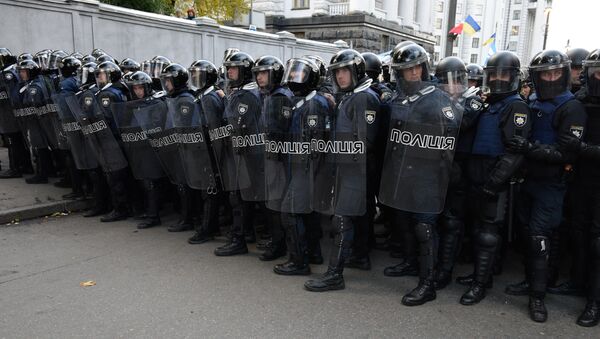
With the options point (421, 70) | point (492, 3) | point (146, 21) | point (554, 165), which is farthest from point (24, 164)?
point (492, 3)

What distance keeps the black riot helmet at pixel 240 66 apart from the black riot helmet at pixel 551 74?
275cm

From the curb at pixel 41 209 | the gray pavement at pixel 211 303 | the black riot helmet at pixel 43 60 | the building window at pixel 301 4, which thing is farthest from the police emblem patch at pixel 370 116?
the building window at pixel 301 4

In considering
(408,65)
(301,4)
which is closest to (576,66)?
(408,65)

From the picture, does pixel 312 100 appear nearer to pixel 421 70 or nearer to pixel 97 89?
pixel 421 70

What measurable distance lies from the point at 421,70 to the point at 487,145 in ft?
2.64

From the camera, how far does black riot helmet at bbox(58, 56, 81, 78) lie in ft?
22.1

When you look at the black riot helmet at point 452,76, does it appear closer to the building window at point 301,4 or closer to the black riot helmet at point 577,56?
the black riot helmet at point 577,56

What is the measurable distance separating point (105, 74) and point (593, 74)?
5373mm

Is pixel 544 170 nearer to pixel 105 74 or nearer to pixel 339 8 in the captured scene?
pixel 105 74

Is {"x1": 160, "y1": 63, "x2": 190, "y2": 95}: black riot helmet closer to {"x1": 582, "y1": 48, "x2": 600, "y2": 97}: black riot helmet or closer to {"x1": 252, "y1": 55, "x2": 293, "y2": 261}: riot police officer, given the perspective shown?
{"x1": 252, "y1": 55, "x2": 293, "y2": 261}: riot police officer

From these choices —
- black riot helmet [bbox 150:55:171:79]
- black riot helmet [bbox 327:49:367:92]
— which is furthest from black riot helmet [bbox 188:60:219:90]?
black riot helmet [bbox 327:49:367:92]

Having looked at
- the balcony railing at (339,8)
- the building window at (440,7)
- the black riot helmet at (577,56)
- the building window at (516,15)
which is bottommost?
the black riot helmet at (577,56)

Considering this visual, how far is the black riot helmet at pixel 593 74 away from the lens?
361cm

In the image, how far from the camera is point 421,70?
13.1 feet
